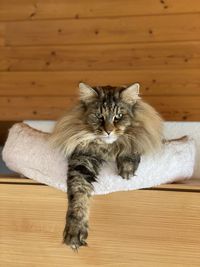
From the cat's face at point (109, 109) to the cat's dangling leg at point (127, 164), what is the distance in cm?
7

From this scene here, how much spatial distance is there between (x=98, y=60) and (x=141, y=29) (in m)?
0.27

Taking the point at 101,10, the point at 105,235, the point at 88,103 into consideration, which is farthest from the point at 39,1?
the point at 105,235

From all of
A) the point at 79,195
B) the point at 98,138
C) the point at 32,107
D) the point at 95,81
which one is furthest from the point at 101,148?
the point at 32,107

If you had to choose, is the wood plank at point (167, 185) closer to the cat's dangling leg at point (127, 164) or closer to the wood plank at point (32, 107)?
the cat's dangling leg at point (127, 164)

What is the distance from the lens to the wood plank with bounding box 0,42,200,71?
227 cm

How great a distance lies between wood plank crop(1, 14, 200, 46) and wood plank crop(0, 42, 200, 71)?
33 mm

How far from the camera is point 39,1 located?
243 centimetres

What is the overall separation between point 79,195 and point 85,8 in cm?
125

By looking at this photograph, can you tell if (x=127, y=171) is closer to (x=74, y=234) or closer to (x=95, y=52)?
A: (x=74, y=234)

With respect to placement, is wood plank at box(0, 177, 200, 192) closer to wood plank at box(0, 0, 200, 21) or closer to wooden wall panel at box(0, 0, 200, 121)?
wooden wall panel at box(0, 0, 200, 121)

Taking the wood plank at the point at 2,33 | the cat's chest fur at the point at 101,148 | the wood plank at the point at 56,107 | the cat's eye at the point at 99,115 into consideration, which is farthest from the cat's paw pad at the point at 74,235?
the wood plank at the point at 2,33

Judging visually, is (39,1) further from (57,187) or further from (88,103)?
(57,187)

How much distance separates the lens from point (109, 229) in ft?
5.02

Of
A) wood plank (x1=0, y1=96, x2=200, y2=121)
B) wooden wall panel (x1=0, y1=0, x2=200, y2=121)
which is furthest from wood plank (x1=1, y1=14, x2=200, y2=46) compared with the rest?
wood plank (x1=0, y1=96, x2=200, y2=121)
